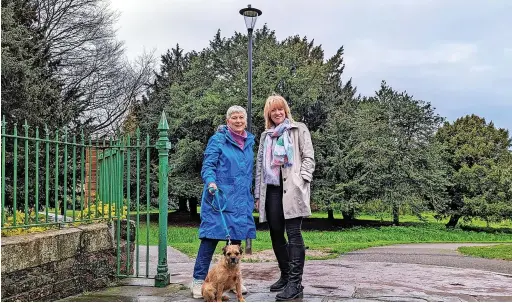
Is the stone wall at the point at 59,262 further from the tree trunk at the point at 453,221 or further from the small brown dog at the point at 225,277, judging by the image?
the tree trunk at the point at 453,221

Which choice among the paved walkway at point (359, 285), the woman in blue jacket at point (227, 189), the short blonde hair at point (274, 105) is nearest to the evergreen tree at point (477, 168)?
the paved walkway at point (359, 285)

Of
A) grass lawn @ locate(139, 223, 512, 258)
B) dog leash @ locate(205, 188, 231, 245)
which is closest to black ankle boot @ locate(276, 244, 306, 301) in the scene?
dog leash @ locate(205, 188, 231, 245)

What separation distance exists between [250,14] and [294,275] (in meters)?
9.37

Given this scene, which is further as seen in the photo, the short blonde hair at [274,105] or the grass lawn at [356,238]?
the grass lawn at [356,238]

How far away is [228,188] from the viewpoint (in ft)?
17.6

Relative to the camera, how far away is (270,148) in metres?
5.52

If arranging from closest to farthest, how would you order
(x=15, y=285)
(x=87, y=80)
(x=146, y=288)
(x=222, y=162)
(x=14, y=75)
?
(x=15, y=285) → (x=222, y=162) → (x=146, y=288) → (x=14, y=75) → (x=87, y=80)

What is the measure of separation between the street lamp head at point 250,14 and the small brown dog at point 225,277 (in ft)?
30.9

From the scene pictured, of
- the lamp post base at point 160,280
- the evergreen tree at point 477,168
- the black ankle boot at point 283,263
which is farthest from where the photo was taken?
the evergreen tree at point 477,168

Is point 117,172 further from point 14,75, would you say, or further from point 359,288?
point 14,75

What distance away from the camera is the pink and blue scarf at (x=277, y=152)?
17.6ft

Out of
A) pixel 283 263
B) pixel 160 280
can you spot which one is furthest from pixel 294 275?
pixel 160 280

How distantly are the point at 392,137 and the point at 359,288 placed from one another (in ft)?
78.1

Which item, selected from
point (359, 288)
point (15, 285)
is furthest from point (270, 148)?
point (15, 285)
